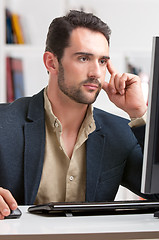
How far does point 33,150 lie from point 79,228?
630mm

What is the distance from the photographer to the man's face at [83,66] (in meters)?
1.50

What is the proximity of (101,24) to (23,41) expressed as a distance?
164cm

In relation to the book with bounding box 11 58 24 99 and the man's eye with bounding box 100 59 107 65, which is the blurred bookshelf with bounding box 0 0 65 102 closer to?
the book with bounding box 11 58 24 99

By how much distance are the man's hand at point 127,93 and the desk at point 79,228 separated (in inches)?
25.2

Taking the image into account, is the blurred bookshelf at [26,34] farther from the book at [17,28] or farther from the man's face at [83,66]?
the man's face at [83,66]

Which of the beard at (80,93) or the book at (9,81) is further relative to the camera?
the book at (9,81)

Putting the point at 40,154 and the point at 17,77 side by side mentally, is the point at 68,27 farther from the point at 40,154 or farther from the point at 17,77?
the point at 17,77

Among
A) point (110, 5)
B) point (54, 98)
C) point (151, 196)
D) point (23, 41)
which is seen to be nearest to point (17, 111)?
point (54, 98)

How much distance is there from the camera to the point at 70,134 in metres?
1.60

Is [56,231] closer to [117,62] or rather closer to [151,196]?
[151,196]

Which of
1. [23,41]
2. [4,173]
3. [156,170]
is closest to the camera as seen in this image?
[156,170]

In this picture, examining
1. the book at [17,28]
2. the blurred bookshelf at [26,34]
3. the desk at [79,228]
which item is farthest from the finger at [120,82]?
the book at [17,28]

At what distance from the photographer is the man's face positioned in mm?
1502

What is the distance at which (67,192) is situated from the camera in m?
1.51
